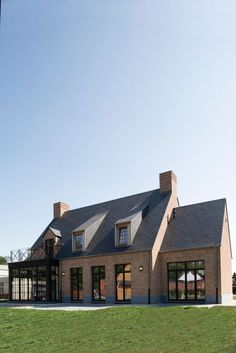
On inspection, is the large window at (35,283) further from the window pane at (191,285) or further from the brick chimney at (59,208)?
the window pane at (191,285)

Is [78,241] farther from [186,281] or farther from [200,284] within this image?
[200,284]

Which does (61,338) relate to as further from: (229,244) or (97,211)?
(97,211)

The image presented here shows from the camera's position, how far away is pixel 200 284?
22.7 metres

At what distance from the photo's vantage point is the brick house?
2302 centimetres

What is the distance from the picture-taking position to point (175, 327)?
12.2m

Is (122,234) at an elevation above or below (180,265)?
above

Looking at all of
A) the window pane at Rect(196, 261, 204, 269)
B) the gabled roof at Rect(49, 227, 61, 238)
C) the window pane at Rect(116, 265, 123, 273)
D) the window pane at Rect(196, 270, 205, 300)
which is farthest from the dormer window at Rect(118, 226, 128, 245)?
the gabled roof at Rect(49, 227, 61, 238)

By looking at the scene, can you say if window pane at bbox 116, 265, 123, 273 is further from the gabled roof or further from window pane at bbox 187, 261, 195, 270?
the gabled roof

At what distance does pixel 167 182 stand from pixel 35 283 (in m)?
12.7

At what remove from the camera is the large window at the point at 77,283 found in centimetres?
2803

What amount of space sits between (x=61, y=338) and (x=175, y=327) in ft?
11.6

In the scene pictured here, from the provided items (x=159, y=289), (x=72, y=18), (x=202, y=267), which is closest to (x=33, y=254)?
(x=159, y=289)

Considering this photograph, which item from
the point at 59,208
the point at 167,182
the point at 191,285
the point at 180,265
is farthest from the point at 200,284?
the point at 59,208

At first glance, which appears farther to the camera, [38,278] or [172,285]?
[38,278]
